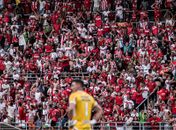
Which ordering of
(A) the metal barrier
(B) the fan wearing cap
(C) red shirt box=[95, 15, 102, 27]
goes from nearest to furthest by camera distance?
(B) the fan wearing cap
(A) the metal barrier
(C) red shirt box=[95, 15, 102, 27]

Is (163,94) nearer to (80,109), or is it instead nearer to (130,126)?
(130,126)

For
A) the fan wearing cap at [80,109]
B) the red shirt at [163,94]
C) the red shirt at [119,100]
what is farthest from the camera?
the red shirt at [119,100]

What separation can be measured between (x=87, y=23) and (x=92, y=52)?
311 cm

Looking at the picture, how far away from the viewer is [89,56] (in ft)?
119

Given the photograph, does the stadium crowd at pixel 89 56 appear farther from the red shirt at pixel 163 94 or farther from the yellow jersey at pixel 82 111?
the yellow jersey at pixel 82 111

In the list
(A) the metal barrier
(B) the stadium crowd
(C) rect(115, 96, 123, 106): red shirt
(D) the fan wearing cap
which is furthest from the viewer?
(B) the stadium crowd

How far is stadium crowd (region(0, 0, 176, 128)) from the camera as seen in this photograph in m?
32.5

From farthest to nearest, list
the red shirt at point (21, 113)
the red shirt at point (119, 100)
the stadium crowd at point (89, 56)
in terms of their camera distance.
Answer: the red shirt at point (21, 113)
the stadium crowd at point (89, 56)
the red shirt at point (119, 100)

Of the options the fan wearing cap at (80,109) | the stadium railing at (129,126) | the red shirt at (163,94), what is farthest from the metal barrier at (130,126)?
the fan wearing cap at (80,109)

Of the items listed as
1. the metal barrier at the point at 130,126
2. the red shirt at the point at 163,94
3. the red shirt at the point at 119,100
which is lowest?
the metal barrier at the point at 130,126

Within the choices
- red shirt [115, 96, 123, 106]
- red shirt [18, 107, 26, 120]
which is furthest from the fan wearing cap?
red shirt [18, 107, 26, 120]

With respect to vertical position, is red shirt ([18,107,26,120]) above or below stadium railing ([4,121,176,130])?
above

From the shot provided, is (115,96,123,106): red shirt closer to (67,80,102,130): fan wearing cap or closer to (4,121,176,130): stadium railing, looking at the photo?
(4,121,176,130): stadium railing

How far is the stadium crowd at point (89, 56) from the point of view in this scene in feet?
107
